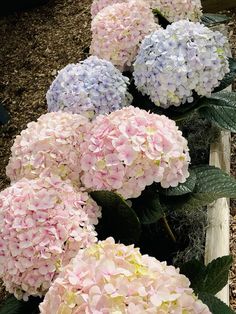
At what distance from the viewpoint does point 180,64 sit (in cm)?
163

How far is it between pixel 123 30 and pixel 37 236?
0.86m

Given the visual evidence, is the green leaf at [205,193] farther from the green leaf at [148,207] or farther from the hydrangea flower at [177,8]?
the hydrangea flower at [177,8]

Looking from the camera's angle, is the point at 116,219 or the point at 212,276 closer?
the point at 212,276

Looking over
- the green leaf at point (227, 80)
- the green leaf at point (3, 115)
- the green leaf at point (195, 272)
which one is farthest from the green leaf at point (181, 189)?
the green leaf at point (3, 115)

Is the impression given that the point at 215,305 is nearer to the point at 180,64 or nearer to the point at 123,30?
the point at 180,64

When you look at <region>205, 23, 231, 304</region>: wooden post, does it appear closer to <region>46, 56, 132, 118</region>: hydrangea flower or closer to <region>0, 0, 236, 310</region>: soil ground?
<region>46, 56, 132, 118</region>: hydrangea flower

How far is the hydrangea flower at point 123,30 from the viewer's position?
1.88 metres

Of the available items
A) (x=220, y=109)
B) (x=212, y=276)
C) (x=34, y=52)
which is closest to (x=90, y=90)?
(x=220, y=109)

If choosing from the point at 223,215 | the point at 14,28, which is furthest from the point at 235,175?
the point at 14,28

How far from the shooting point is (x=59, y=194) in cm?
132

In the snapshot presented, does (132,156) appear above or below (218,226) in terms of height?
above

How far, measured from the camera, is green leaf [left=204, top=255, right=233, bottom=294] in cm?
126

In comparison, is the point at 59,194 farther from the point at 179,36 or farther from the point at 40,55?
the point at 40,55

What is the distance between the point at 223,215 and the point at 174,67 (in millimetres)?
487
